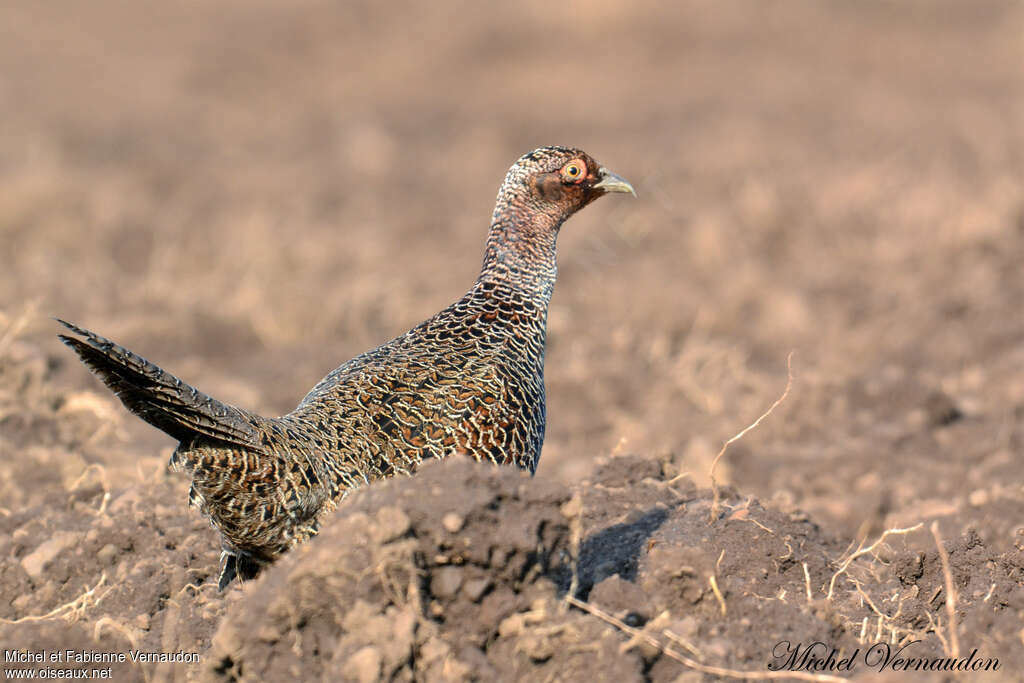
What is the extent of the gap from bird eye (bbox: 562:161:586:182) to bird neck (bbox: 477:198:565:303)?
17 cm

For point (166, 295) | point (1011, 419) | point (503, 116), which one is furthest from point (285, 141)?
point (1011, 419)

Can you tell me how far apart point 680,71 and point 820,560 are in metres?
16.1

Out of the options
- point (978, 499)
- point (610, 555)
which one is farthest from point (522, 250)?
point (978, 499)

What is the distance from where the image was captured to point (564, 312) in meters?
10.2

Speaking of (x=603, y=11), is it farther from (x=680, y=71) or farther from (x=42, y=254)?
(x=42, y=254)

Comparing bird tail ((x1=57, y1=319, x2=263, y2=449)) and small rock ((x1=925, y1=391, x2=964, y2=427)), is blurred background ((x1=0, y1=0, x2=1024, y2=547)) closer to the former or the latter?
small rock ((x1=925, y1=391, x2=964, y2=427))

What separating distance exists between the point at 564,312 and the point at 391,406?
19.4 feet

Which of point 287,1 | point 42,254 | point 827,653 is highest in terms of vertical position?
point 287,1

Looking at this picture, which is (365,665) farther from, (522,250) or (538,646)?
(522,250)

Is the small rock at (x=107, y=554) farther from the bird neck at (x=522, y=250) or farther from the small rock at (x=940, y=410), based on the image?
the small rock at (x=940, y=410)

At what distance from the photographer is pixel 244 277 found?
35.6ft

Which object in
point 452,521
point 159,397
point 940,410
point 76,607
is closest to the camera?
point 452,521
